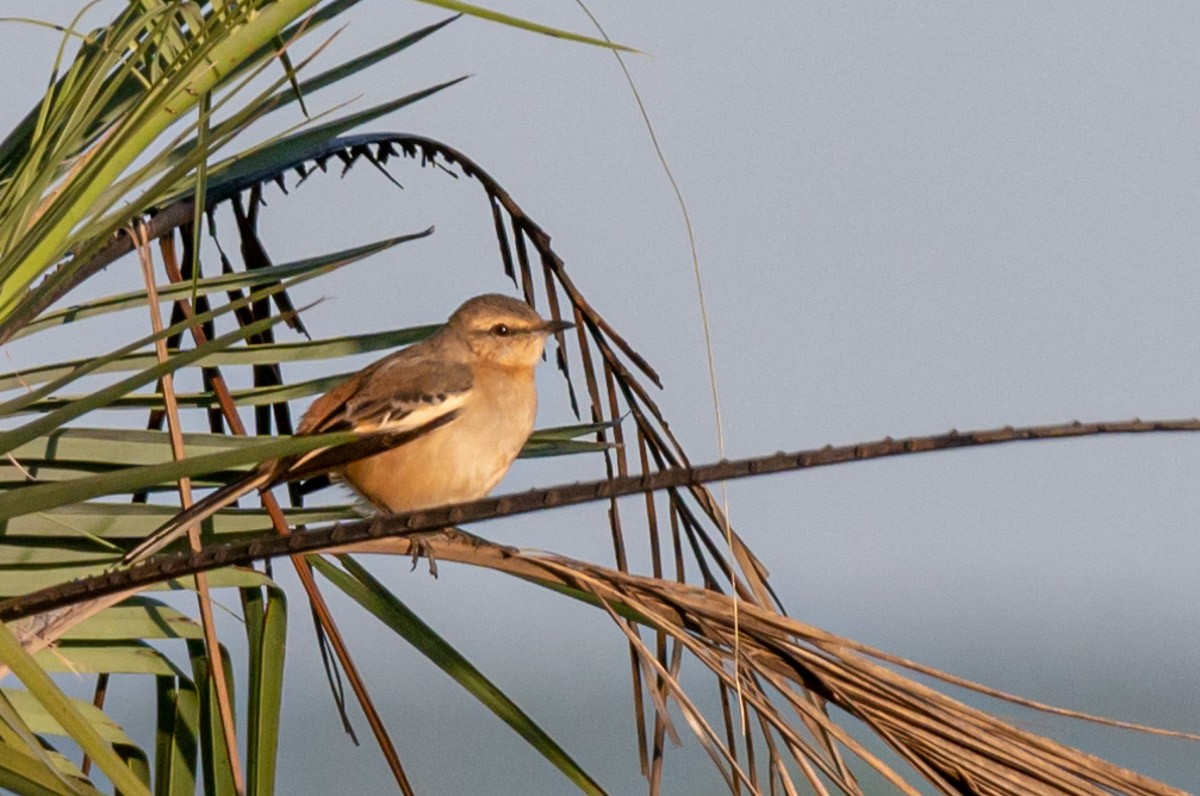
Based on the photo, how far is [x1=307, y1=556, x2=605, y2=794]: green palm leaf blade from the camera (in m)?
1.92

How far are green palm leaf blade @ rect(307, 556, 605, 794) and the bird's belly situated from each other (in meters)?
1.28

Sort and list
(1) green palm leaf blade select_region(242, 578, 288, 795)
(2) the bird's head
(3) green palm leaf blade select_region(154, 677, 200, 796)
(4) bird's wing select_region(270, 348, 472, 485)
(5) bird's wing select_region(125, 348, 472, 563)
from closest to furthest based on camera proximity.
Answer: (1) green palm leaf blade select_region(242, 578, 288, 795), (3) green palm leaf blade select_region(154, 677, 200, 796), (5) bird's wing select_region(125, 348, 472, 563), (4) bird's wing select_region(270, 348, 472, 485), (2) the bird's head

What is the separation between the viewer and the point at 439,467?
3.55 m

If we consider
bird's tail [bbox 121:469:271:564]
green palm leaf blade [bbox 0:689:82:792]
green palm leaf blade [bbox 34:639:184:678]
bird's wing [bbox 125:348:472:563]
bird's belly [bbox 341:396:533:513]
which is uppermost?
bird's wing [bbox 125:348:472:563]

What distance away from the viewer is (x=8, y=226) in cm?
160

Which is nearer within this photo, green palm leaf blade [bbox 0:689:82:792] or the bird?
green palm leaf blade [bbox 0:689:82:792]

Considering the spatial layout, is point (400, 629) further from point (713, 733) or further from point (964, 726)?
point (964, 726)

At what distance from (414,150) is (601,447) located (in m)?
0.63

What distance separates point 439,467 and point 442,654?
150 centimetres

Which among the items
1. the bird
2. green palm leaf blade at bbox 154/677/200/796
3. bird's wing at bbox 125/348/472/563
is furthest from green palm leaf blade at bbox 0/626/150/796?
the bird

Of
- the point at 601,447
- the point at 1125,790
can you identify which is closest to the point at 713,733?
the point at 1125,790

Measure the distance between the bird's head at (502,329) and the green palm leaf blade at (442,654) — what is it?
1.86 metres

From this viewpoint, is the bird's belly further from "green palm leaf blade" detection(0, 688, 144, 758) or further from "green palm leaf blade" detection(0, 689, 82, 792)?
"green palm leaf blade" detection(0, 689, 82, 792)

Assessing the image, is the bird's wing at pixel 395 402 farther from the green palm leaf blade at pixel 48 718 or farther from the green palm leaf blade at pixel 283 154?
the green palm leaf blade at pixel 48 718
